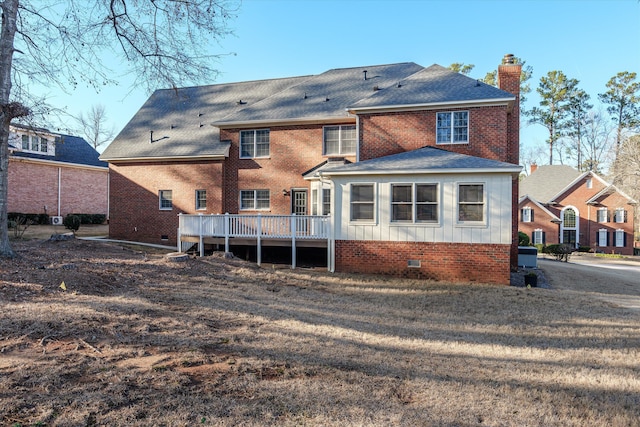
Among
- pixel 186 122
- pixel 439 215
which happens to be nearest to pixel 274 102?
pixel 186 122

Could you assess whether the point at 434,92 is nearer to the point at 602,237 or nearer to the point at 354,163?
the point at 354,163

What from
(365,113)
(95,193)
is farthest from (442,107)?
(95,193)

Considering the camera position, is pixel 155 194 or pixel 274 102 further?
pixel 155 194

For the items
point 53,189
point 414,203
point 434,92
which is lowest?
point 414,203

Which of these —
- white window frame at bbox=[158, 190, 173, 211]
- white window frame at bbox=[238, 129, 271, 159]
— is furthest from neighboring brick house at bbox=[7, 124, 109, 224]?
white window frame at bbox=[238, 129, 271, 159]

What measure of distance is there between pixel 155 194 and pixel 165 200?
1.86 ft

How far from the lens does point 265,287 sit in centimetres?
1016

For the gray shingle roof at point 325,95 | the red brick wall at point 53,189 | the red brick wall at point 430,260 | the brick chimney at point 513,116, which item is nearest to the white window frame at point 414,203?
the red brick wall at point 430,260

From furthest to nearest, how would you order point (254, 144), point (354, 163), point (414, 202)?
point (254, 144) → point (354, 163) → point (414, 202)

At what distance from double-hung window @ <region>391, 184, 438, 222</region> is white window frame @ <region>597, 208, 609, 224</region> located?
34579 mm

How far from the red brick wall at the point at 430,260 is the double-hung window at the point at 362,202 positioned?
81 centimetres

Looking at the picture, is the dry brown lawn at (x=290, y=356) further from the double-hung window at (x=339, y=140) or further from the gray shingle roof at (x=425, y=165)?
the double-hung window at (x=339, y=140)

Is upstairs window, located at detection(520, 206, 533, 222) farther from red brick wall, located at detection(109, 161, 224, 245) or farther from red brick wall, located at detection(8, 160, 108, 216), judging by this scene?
red brick wall, located at detection(8, 160, 108, 216)

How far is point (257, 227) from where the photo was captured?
46.2ft
